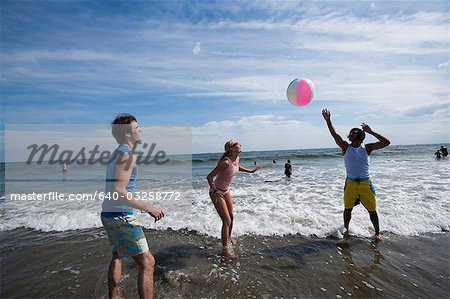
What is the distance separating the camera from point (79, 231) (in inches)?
242

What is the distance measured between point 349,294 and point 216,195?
92.6 inches

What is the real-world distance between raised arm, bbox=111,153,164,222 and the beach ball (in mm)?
4434

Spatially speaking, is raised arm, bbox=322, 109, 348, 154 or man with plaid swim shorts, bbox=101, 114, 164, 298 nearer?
man with plaid swim shorts, bbox=101, 114, 164, 298

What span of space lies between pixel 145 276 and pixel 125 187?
37.5 inches

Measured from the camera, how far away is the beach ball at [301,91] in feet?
19.3

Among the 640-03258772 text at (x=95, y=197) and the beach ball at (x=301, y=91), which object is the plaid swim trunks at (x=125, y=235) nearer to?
the 640-03258772 text at (x=95, y=197)

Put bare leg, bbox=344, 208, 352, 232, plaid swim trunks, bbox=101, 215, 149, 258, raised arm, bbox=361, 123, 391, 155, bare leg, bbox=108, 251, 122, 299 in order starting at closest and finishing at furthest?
plaid swim trunks, bbox=101, 215, 149, 258 < bare leg, bbox=108, 251, 122, 299 < raised arm, bbox=361, 123, 391, 155 < bare leg, bbox=344, 208, 352, 232

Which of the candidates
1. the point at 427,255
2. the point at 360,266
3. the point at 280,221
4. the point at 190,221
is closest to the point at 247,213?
the point at 280,221

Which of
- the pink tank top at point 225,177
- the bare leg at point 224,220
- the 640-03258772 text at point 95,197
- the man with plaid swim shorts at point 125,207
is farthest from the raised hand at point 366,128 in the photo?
the 640-03258772 text at point 95,197

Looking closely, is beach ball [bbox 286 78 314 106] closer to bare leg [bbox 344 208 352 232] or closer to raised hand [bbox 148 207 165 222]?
bare leg [bbox 344 208 352 232]

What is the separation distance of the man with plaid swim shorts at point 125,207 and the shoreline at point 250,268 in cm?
97

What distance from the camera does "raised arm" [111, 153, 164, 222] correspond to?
99.3 inches

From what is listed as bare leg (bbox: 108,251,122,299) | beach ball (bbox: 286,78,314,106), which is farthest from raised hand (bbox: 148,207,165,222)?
beach ball (bbox: 286,78,314,106)

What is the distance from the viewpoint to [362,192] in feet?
16.5
